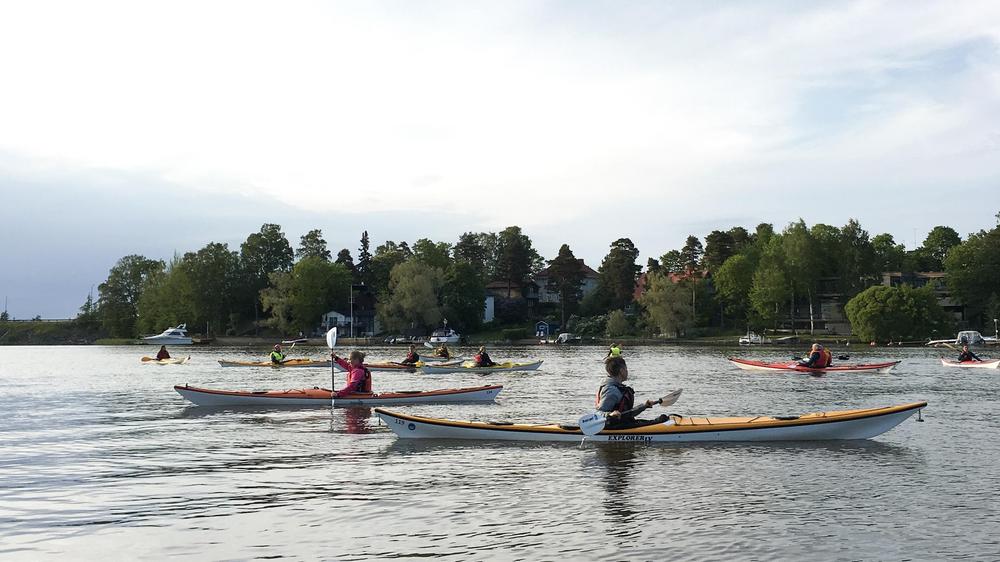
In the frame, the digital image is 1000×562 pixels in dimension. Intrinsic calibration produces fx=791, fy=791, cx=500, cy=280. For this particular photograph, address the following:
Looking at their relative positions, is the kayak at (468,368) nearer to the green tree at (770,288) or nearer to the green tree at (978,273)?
the green tree at (770,288)

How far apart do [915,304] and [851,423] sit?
82856mm

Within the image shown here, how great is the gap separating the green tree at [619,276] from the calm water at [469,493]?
101 meters

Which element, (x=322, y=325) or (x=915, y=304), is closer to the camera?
(x=915, y=304)

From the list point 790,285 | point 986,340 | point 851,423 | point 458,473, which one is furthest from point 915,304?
point 458,473

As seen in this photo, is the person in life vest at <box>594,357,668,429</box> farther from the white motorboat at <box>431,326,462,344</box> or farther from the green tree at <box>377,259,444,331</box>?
the green tree at <box>377,259,444,331</box>

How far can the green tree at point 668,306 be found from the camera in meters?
105

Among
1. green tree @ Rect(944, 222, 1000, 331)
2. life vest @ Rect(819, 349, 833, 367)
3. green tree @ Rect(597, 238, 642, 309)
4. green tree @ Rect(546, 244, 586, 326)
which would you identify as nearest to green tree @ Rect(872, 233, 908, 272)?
green tree @ Rect(944, 222, 1000, 331)

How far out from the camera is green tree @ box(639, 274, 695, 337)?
10494 cm

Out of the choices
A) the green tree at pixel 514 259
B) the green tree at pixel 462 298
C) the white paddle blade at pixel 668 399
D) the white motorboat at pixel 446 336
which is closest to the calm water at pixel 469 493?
the white paddle blade at pixel 668 399

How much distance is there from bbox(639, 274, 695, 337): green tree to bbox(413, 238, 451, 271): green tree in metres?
39.3

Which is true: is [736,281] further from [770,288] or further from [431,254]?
[431,254]

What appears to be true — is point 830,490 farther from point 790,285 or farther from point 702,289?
point 702,289

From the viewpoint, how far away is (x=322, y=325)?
131 meters

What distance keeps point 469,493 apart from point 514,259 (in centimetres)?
13100
